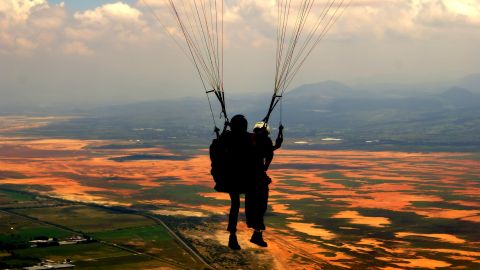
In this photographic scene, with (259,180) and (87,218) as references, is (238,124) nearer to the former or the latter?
(259,180)

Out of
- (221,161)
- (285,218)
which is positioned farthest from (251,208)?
(285,218)

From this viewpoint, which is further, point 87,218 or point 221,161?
point 87,218

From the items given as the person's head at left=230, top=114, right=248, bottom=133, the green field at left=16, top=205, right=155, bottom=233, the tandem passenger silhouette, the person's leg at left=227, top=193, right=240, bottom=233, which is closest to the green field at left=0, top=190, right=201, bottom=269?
the green field at left=16, top=205, right=155, bottom=233

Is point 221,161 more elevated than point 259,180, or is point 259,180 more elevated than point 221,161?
point 221,161

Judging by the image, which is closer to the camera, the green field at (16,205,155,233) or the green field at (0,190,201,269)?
the green field at (0,190,201,269)

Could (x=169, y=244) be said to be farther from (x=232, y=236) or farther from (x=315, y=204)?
(x=232, y=236)

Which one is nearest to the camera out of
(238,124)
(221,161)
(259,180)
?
(238,124)

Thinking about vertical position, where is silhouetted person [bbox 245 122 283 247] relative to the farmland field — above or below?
above

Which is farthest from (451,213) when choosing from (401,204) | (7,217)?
(7,217)

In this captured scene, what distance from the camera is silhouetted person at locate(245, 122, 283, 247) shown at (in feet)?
66.3

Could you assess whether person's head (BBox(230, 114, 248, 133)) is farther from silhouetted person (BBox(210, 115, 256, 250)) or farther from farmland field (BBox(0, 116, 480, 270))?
farmland field (BBox(0, 116, 480, 270))

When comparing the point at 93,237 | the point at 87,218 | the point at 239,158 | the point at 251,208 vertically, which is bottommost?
the point at 93,237

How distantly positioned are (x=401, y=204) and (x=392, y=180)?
41.4 metres

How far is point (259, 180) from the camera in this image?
2041 cm
